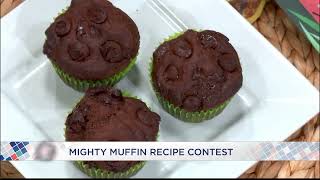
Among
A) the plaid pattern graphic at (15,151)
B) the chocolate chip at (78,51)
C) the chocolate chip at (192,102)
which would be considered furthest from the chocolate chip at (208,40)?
the plaid pattern graphic at (15,151)

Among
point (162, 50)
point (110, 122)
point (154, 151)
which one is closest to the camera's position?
point (154, 151)

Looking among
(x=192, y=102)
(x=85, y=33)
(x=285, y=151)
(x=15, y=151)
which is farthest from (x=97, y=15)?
(x=285, y=151)

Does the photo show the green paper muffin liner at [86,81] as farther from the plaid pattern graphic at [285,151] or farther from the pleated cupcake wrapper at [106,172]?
the plaid pattern graphic at [285,151]

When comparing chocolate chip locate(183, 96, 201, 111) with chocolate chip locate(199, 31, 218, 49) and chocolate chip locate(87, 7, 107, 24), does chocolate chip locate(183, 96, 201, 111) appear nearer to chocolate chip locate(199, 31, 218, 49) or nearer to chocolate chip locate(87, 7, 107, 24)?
chocolate chip locate(199, 31, 218, 49)

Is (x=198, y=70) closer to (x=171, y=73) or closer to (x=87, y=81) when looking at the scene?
(x=171, y=73)

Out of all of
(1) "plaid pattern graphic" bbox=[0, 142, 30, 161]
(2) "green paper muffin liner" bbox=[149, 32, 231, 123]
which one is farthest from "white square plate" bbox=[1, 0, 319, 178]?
(1) "plaid pattern graphic" bbox=[0, 142, 30, 161]

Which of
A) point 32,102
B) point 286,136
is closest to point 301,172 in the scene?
point 286,136

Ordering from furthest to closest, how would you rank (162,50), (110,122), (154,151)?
(162,50) → (110,122) → (154,151)
